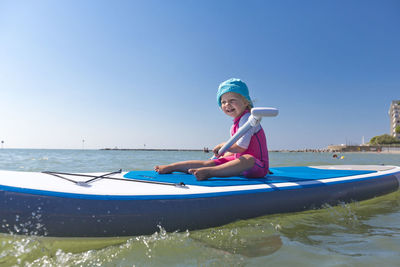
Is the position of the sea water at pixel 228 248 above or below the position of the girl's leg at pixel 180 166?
below

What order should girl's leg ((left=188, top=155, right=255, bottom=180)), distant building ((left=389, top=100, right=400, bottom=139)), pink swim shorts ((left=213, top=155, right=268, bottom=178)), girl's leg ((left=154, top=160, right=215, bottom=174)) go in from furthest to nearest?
distant building ((left=389, top=100, right=400, bottom=139)) → girl's leg ((left=154, top=160, right=215, bottom=174)) → pink swim shorts ((left=213, top=155, right=268, bottom=178)) → girl's leg ((left=188, top=155, right=255, bottom=180))

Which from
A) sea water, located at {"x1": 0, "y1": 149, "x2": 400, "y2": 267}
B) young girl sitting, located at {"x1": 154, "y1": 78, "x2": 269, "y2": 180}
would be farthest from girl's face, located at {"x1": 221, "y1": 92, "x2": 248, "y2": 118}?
sea water, located at {"x1": 0, "y1": 149, "x2": 400, "y2": 267}

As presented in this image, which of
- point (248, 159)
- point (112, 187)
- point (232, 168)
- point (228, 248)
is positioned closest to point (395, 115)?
point (248, 159)

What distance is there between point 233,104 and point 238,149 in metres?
0.55

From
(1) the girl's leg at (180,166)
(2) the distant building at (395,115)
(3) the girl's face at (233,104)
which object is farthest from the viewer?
(2) the distant building at (395,115)

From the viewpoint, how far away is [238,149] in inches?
96.4

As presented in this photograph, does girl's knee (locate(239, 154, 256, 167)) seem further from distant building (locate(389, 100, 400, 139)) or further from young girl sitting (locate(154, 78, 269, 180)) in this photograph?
distant building (locate(389, 100, 400, 139))

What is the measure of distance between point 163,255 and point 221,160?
1.55m

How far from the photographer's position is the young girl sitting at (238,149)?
93.6 inches

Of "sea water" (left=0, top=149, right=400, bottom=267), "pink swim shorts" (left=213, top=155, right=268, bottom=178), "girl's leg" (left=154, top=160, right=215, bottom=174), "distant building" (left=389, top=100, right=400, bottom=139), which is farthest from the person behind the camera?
"distant building" (left=389, top=100, right=400, bottom=139)

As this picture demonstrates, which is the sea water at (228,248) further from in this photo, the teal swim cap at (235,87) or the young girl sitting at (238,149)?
the teal swim cap at (235,87)

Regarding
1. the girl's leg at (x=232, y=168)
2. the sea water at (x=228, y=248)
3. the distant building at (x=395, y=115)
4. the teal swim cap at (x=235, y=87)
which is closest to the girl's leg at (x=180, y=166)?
the girl's leg at (x=232, y=168)

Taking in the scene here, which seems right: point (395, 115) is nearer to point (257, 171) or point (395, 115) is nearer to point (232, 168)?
point (257, 171)

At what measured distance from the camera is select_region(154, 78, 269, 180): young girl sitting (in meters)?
2.38
